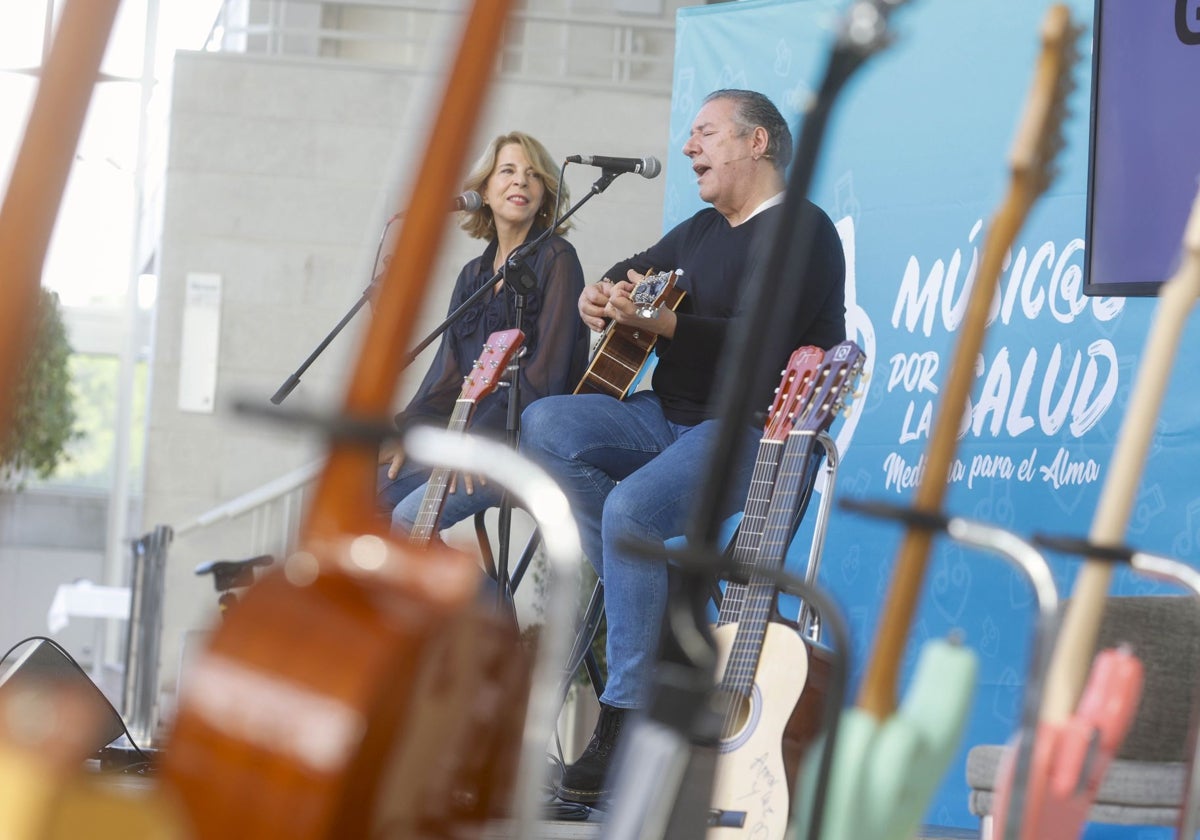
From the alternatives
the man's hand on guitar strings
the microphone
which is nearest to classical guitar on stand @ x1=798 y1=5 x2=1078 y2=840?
the man's hand on guitar strings

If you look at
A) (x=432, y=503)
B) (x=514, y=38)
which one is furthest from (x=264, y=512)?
(x=432, y=503)

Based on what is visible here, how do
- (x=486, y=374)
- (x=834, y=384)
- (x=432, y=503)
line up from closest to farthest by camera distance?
(x=834, y=384)
(x=432, y=503)
(x=486, y=374)

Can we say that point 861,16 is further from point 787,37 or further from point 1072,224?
point 787,37

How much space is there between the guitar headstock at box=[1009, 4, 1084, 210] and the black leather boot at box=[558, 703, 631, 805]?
5.52ft

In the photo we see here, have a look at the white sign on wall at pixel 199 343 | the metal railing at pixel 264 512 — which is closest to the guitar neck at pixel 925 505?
the metal railing at pixel 264 512

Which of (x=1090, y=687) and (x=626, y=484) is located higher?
(x=1090, y=687)

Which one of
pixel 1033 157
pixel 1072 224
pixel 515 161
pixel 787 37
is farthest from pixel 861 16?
pixel 787 37

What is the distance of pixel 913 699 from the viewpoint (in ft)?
1.70

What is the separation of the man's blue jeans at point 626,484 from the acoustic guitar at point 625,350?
0.19ft

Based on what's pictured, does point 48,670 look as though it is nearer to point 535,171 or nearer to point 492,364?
point 492,364

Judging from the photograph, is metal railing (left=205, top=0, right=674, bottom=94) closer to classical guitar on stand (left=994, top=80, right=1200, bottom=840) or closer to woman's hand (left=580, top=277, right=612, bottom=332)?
woman's hand (left=580, top=277, right=612, bottom=332)

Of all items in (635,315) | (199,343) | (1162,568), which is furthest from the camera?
(199,343)

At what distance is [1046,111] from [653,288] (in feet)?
6.32

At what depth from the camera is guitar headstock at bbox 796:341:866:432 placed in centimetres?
180
